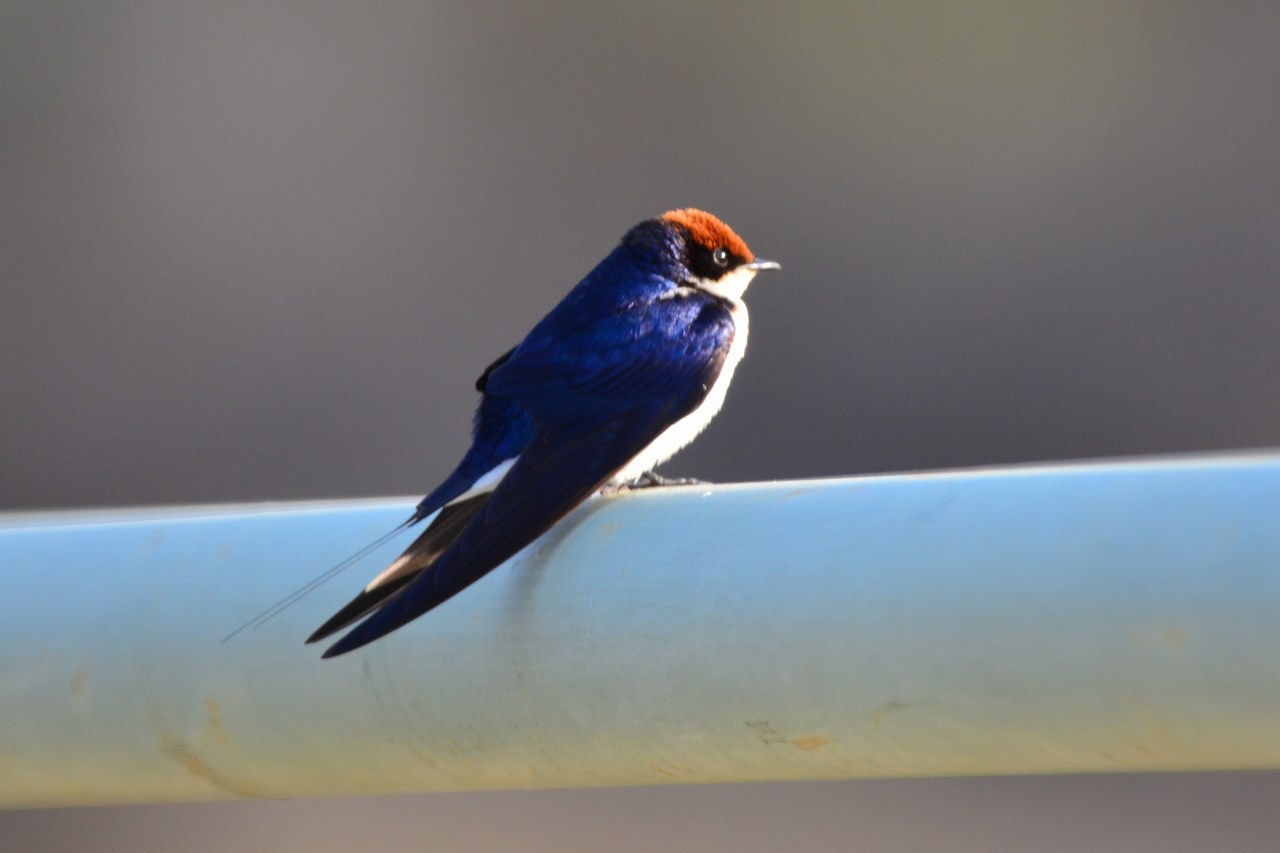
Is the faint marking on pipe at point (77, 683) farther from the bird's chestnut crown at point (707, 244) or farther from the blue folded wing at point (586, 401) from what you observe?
the bird's chestnut crown at point (707, 244)

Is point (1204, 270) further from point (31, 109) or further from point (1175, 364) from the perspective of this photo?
point (31, 109)

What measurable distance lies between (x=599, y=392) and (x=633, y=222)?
9.20 feet

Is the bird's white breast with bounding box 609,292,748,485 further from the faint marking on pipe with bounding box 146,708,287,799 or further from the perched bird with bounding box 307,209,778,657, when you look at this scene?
the faint marking on pipe with bounding box 146,708,287,799

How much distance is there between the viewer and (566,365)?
1182 mm

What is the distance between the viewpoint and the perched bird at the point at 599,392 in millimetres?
862

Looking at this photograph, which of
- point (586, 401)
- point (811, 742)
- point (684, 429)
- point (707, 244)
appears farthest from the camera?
point (707, 244)

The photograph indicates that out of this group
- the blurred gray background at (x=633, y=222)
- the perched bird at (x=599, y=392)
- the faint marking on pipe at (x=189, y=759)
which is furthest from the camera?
the blurred gray background at (x=633, y=222)

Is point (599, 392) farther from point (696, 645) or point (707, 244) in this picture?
point (696, 645)

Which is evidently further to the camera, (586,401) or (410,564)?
(586,401)

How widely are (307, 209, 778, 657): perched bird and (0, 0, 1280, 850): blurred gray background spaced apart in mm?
1724

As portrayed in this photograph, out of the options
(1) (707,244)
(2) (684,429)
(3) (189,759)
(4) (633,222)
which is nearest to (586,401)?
(2) (684,429)

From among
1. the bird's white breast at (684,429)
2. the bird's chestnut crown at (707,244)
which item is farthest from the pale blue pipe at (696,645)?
the bird's chestnut crown at (707,244)

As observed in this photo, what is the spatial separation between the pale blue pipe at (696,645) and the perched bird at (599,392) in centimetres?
7

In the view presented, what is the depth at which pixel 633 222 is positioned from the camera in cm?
392
